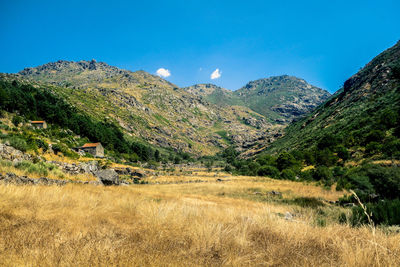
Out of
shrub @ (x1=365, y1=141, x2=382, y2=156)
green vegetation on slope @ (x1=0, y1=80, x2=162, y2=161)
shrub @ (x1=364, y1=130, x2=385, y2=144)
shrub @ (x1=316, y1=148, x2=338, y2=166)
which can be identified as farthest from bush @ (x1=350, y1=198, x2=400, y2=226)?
green vegetation on slope @ (x1=0, y1=80, x2=162, y2=161)

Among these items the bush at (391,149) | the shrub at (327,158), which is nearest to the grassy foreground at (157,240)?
the bush at (391,149)

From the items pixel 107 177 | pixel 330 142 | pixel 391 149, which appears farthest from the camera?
pixel 330 142

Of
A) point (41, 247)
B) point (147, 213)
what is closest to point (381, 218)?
point (147, 213)

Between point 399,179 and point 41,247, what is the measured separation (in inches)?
699

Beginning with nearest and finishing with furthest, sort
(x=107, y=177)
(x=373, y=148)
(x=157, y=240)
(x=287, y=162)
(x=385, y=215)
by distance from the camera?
1. (x=157, y=240)
2. (x=385, y=215)
3. (x=107, y=177)
4. (x=373, y=148)
5. (x=287, y=162)

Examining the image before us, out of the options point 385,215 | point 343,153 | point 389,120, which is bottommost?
point 385,215

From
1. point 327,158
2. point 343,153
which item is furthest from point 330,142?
point 343,153

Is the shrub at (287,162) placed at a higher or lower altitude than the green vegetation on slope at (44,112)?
lower

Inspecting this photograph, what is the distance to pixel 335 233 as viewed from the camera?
3.97 meters

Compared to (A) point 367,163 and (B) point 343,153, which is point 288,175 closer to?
(B) point 343,153

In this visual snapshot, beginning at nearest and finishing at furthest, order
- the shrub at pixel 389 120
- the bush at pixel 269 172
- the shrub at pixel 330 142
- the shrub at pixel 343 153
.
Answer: the shrub at pixel 389 120 → the shrub at pixel 343 153 → the bush at pixel 269 172 → the shrub at pixel 330 142

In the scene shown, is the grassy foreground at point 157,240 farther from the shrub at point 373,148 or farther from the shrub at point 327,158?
the shrub at point 327,158

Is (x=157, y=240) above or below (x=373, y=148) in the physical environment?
below

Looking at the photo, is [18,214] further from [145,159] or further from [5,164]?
[145,159]
